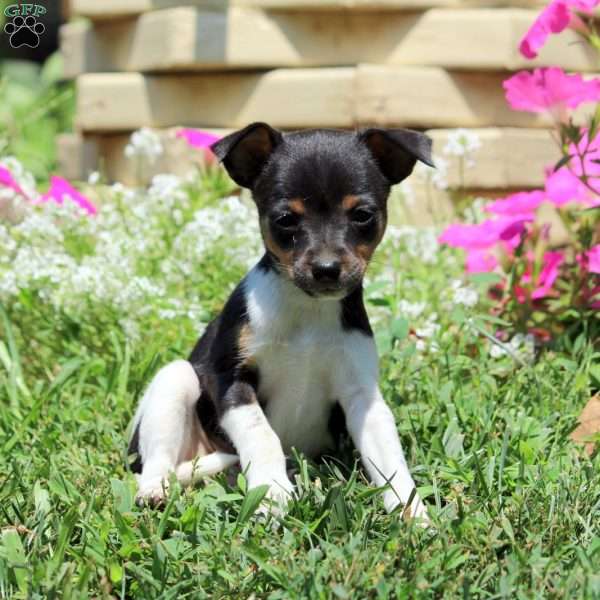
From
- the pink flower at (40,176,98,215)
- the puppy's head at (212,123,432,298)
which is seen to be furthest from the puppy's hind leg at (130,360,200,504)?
the pink flower at (40,176,98,215)

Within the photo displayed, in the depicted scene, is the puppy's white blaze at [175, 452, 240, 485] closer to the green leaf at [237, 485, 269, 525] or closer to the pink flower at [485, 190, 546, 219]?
the green leaf at [237, 485, 269, 525]

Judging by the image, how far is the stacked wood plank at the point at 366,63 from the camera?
6.55 metres

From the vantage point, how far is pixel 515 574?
110 inches

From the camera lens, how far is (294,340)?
12.1 ft

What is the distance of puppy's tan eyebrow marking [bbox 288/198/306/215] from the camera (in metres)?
3.49

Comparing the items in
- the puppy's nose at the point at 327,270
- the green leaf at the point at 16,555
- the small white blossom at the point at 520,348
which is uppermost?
the puppy's nose at the point at 327,270

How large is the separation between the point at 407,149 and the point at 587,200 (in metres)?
1.73

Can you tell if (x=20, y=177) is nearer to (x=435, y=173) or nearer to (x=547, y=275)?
(x=435, y=173)

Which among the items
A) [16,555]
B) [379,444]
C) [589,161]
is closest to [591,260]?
[589,161]

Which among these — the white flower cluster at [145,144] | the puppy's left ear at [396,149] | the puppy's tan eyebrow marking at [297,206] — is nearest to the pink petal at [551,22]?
the puppy's left ear at [396,149]

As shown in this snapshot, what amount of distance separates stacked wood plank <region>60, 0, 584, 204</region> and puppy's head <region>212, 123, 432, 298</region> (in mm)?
2992

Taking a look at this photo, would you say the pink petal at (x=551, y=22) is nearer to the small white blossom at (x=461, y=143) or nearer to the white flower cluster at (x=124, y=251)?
the small white blossom at (x=461, y=143)

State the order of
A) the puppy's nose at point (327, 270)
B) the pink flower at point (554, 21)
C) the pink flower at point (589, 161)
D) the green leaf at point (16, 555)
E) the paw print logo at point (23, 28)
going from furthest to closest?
the paw print logo at point (23, 28)
the pink flower at point (554, 21)
the pink flower at point (589, 161)
the puppy's nose at point (327, 270)
the green leaf at point (16, 555)

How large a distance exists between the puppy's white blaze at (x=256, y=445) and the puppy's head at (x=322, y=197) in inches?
18.8
